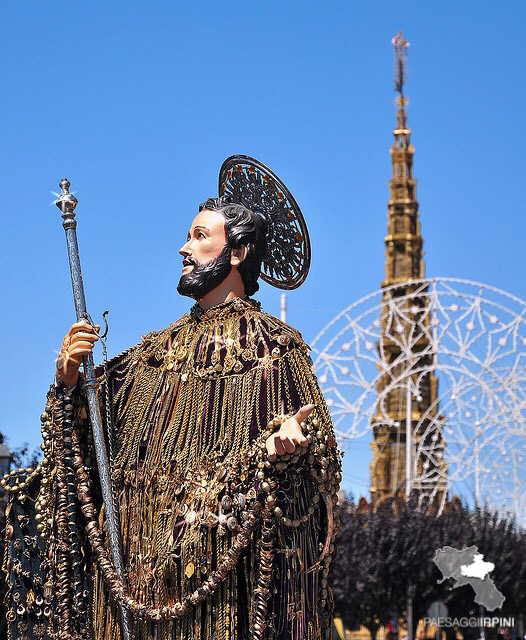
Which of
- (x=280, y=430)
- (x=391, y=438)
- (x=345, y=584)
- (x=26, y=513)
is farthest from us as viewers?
(x=391, y=438)

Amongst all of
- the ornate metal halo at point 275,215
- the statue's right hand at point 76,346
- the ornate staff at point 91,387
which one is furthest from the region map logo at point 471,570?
the statue's right hand at point 76,346

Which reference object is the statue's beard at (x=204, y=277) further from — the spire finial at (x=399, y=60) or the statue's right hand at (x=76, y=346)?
the spire finial at (x=399, y=60)

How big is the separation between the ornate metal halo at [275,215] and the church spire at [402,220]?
53.7 meters

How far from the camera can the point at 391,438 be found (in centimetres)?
6016

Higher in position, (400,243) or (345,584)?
(400,243)

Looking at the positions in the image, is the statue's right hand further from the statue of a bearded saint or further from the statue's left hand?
the statue's left hand

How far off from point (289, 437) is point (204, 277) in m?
1.22

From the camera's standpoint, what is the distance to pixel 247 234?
7.48 metres

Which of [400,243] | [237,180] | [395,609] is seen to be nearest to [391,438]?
[400,243]

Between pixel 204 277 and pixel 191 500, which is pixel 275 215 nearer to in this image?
pixel 204 277

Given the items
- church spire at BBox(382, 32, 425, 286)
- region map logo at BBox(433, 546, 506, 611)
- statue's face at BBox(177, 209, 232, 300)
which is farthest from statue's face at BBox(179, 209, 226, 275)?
church spire at BBox(382, 32, 425, 286)

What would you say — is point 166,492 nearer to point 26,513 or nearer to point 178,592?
point 178,592

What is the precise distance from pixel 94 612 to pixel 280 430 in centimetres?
146

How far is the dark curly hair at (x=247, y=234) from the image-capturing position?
7.48 meters
